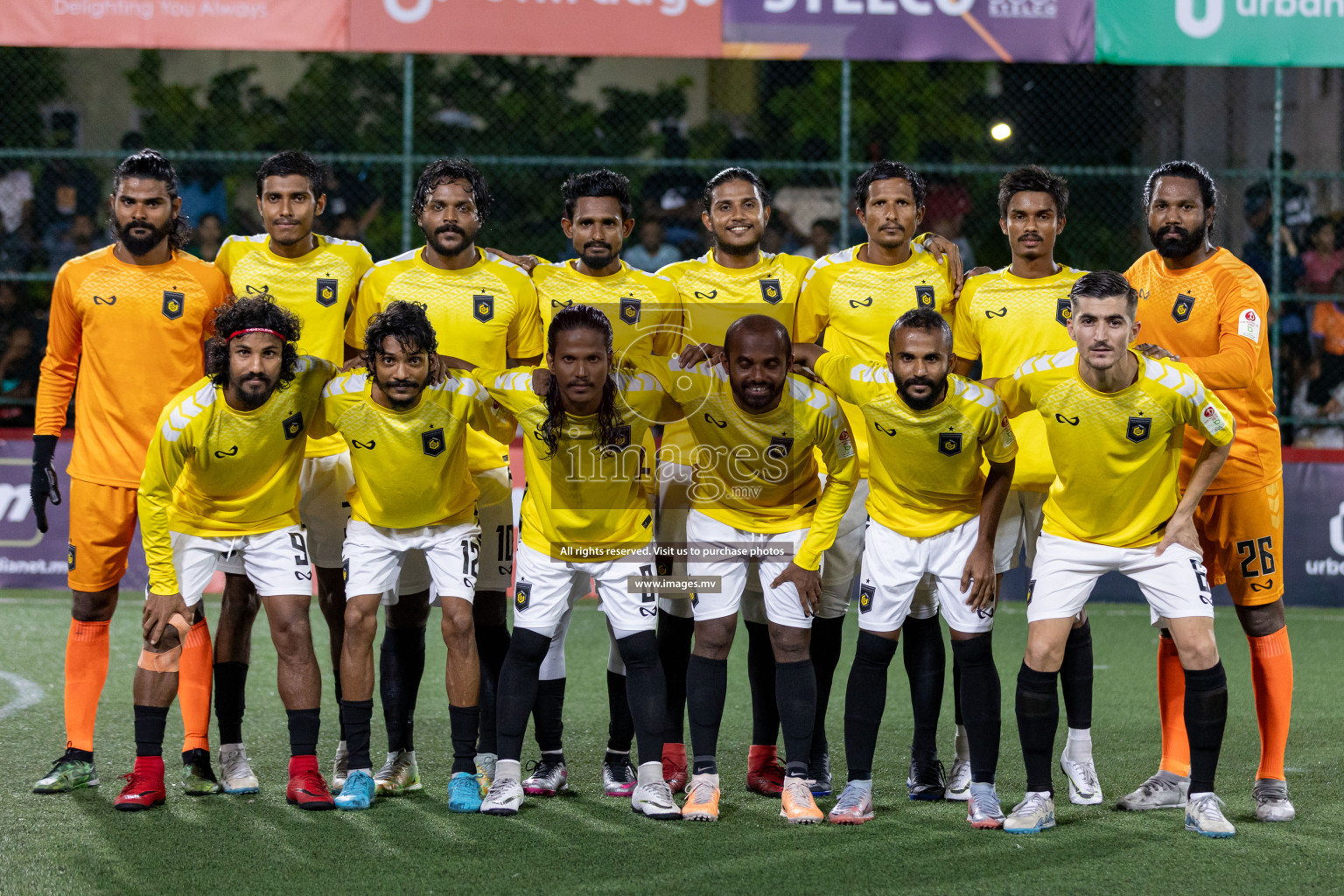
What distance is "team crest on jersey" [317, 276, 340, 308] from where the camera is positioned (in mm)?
5383

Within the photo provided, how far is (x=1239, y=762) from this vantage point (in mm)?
5527

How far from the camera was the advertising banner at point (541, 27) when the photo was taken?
9.63m

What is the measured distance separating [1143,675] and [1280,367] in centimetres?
476

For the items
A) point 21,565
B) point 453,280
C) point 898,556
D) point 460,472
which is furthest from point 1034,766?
point 21,565

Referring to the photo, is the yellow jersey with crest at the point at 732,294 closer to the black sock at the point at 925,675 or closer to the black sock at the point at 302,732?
the black sock at the point at 925,675

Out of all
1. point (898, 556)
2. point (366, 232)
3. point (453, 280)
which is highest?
point (366, 232)

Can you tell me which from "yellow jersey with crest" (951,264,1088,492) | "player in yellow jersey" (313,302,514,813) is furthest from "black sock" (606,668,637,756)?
"yellow jersey with crest" (951,264,1088,492)

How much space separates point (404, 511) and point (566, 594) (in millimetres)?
641

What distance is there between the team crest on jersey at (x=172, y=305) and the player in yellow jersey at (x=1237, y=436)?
357 cm

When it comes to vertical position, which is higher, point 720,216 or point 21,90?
point 21,90

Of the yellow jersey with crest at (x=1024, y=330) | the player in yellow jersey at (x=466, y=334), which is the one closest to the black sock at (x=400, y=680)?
the player in yellow jersey at (x=466, y=334)

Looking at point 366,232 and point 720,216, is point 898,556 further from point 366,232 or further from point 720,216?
point 366,232

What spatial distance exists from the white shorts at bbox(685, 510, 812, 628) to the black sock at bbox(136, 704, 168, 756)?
1.93 meters

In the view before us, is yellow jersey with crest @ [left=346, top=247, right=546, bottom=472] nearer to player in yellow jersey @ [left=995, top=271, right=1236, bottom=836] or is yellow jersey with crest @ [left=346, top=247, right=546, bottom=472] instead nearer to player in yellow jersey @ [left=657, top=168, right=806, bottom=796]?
player in yellow jersey @ [left=657, top=168, right=806, bottom=796]
